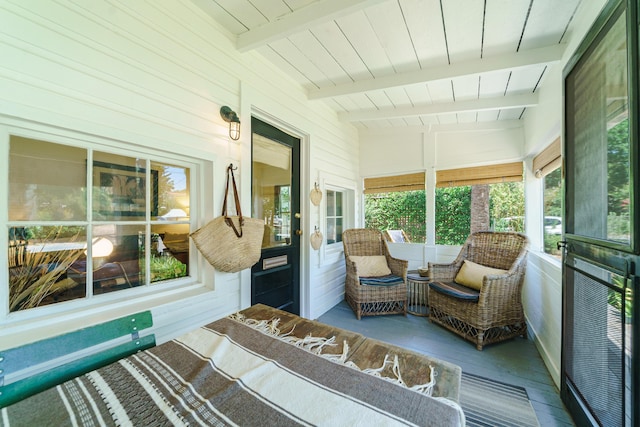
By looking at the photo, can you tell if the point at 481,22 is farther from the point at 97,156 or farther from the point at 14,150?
the point at 14,150

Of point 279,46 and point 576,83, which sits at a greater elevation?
point 279,46

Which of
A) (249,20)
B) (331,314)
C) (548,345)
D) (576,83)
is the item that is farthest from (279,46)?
(548,345)

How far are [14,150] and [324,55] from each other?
203cm

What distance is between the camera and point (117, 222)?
1409 mm

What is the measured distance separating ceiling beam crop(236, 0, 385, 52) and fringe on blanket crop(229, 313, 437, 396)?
71.5 inches

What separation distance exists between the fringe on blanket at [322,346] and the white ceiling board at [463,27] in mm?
2046

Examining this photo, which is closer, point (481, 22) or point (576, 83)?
point (576, 83)

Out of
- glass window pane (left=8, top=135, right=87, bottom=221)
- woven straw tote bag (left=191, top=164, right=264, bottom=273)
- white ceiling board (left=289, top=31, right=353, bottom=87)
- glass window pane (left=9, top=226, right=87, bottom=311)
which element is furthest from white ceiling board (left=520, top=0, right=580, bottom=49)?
glass window pane (left=9, top=226, right=87, bottom=311)

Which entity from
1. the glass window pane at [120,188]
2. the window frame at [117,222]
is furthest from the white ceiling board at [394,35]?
the glass window pane at [120,188]

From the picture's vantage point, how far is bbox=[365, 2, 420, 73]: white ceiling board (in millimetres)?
1605

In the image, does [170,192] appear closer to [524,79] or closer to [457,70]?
[457,70]

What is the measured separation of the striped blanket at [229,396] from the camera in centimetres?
64

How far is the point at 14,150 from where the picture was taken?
43.4 inches

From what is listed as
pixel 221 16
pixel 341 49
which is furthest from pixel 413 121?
pixel 221 16
